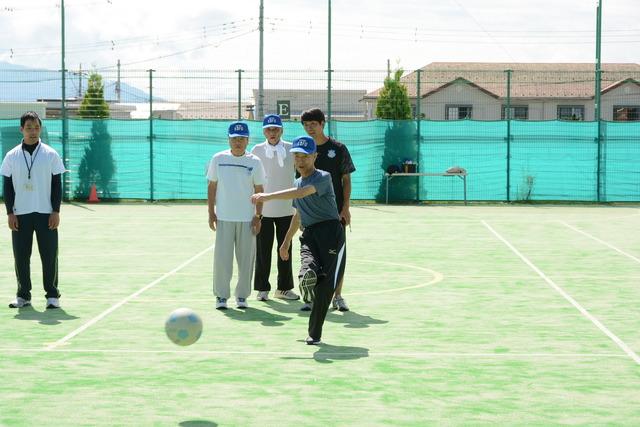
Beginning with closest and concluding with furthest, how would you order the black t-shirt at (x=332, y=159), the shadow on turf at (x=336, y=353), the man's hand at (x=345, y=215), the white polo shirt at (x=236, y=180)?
the shadow on turf at (x=336, y=353) < the man's hand at (x=345, y=215) < the black t-shirt at (x=332, y=159) < the white polo shirt at (x=236, y=180)

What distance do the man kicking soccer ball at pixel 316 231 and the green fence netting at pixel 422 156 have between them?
2079cm

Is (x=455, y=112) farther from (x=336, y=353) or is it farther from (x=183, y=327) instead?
(x=183, y=327)

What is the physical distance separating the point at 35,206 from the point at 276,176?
253 centimetres

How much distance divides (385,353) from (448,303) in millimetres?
2985

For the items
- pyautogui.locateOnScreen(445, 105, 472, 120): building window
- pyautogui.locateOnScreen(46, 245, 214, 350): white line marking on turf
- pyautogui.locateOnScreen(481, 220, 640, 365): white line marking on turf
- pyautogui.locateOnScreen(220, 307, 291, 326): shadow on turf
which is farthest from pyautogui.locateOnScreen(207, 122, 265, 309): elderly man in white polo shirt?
pyautogui.locateOnScreen(445, 105, 472, 120): building window

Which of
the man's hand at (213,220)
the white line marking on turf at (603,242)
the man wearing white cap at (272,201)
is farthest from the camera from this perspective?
the white line marking on turf at (603,242)

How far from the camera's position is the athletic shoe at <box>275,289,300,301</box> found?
12.3 m

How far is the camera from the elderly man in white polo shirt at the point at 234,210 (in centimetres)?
1142

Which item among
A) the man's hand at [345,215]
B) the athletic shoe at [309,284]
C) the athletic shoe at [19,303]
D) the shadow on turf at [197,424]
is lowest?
the shadow on turf at [197,424]

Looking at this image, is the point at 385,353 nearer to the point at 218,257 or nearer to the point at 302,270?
the point at 302,270

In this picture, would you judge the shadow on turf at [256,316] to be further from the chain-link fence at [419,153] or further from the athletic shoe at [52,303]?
the chain-link fence at [419,153]

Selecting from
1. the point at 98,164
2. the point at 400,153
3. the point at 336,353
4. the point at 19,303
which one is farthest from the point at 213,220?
the point at 98,164

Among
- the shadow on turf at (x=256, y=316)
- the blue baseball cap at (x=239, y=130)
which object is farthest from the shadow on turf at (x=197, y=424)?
the blue baseball cap at (x=239, y=130)

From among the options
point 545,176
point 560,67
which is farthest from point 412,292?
point 560,67
